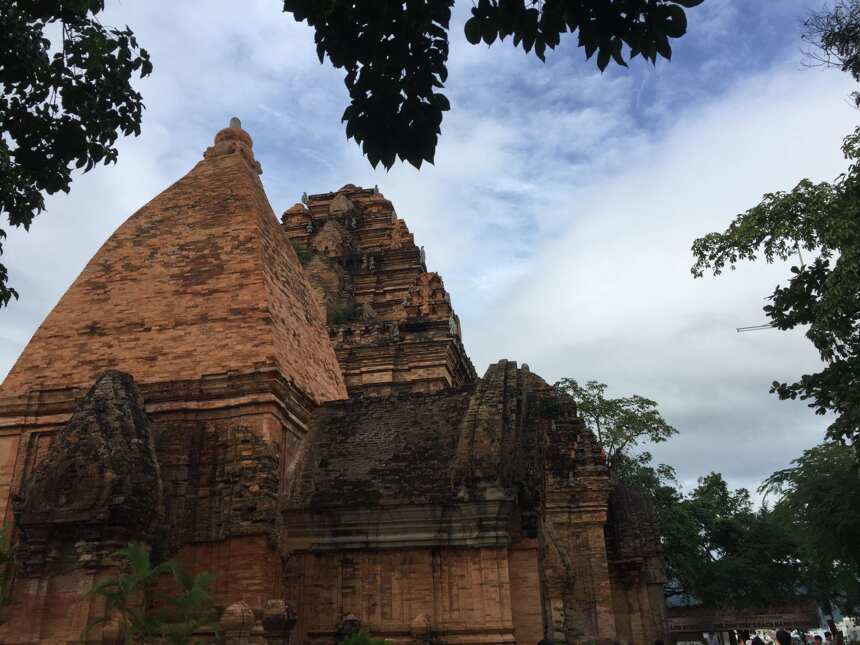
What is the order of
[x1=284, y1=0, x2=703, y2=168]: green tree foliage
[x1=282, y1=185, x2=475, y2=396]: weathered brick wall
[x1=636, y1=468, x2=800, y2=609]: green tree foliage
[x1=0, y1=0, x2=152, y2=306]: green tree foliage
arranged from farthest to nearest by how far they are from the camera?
[x1=636, y1=468, x2=800, y2=609]: green tree foliage
[x1=282, y1=185, x2=475, y2=396]: weathered brick wall
[x1=0, y1=0, x2=152, y2=306]: green tree foliage
[x1=284, y1=0, x2=703, y2=168]: green tree foliage

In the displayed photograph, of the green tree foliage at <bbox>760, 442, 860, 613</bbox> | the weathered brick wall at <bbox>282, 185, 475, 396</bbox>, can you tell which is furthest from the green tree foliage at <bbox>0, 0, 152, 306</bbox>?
the green tree foliage at <bbox>760, 442, 860, 613</bbox>

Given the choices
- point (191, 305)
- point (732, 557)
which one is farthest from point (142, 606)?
point (732, 557)

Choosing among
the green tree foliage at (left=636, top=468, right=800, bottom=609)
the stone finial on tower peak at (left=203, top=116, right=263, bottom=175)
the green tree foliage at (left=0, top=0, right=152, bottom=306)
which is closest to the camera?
the green tree foliage at (left=0, top=0, right=152, bottom=306)

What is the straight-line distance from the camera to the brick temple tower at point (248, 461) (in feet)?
25.0

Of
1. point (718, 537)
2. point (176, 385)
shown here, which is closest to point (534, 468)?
point (176, 385)

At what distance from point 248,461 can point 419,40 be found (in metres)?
6.12

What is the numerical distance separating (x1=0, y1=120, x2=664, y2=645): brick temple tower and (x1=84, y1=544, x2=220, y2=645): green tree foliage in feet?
0.62

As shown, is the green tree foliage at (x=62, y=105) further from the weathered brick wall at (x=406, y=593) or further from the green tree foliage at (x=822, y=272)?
the green tree foliage at (x=822, y=272)

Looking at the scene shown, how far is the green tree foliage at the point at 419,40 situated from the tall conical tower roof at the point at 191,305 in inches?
224

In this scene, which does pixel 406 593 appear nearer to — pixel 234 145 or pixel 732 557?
pixel 234 145

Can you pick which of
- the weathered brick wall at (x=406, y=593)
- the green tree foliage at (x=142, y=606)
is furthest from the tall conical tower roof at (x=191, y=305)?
the green tree foliage at (x=142, y=606)

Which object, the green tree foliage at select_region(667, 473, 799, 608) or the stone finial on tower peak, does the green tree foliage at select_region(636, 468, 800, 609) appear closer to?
the green tree foliage at select_region(667, 473, 799, 608)

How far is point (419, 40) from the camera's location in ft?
13.6

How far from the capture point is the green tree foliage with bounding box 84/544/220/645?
686 cm
